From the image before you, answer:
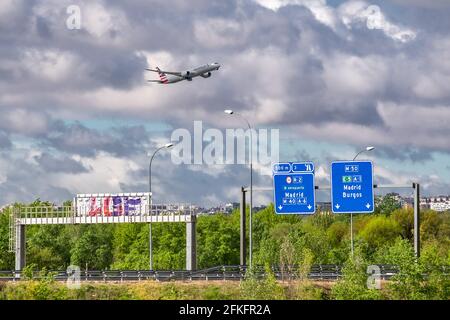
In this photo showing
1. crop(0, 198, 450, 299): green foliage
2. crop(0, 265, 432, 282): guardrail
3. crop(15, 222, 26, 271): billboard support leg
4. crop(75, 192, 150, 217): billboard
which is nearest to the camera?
crop(0, 265, 432, 282): guardrail

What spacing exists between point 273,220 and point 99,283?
262 ft

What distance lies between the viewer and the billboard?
83.4m

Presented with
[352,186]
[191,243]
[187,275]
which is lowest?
[187,275]

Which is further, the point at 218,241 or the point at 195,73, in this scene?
the point at 218,241

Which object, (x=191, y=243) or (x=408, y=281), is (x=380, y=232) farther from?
(x=408, y=281)

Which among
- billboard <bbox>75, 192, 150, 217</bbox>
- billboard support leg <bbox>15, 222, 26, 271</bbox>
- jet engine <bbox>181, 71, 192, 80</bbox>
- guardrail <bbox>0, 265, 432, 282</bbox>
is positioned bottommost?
guardrail <bbox>0, 265, 432, 282</bbox>

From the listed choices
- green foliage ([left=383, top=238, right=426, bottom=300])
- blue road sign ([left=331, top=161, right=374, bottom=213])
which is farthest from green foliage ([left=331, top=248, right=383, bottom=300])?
blue road sign ([left=331, top=161, right=374, bottom=213])

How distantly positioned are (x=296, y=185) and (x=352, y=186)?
145 inches

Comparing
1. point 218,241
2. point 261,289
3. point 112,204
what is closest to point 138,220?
point 112,204

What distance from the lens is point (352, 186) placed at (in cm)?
6919

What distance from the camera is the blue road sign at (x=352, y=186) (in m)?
69.1

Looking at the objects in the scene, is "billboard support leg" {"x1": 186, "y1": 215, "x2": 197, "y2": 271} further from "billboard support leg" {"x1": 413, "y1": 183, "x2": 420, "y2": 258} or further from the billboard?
"billboard support leg" {"x1": 413, "y1": 183, "x2": 420, "y2": 258}

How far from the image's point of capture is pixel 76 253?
133m

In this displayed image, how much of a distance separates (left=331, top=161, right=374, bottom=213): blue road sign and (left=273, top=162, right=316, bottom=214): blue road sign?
5.05 feet
